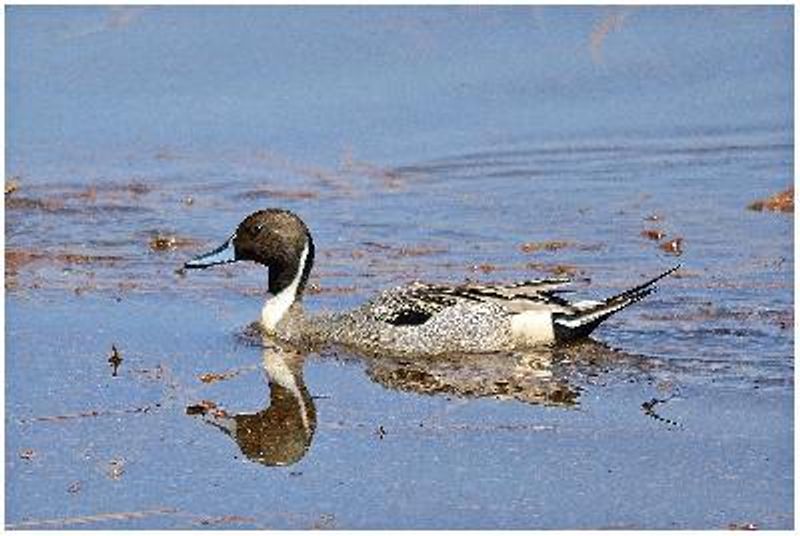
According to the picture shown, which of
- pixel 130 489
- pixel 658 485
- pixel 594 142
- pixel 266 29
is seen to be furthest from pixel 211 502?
pixel 266 29

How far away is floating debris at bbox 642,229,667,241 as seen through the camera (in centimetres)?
1273

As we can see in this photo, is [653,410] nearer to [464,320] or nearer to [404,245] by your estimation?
[464,320]

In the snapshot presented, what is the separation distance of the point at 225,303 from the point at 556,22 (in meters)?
5.47

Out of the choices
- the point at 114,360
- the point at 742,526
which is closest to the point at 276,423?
the point at 114,360

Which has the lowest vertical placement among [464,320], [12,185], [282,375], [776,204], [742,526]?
[742,526]

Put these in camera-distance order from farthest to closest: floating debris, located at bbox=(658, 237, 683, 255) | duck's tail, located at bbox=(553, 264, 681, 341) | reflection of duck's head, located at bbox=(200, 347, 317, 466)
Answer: floating debris, located at bbox=(658, 237, 683, 255) → duck's tail, located at bbox=(553, 264, 681, 341) → reflection of duck's head, located at bbox=(200, 347, 317, 466)

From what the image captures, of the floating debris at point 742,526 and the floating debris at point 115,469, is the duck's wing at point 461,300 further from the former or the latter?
the floating debris at point 742,526

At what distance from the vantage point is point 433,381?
10.1 m

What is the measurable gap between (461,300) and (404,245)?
190 cm

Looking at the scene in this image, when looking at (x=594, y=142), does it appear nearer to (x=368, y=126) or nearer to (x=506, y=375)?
(x=368, y=126)

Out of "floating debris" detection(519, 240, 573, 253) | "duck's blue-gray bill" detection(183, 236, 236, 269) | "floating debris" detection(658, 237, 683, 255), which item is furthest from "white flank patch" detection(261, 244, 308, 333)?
"floating debris" detection(658, 237, 683, 255)

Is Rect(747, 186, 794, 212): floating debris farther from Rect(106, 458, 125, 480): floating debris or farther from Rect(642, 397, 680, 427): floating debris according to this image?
Rect(106, 458, 125, 480): floating debris

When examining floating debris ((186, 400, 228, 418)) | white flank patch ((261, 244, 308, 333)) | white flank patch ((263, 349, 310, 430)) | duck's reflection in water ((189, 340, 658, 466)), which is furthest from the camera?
white flank patch ((261, 244, 308, 333))

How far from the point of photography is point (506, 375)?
33.7 feet
